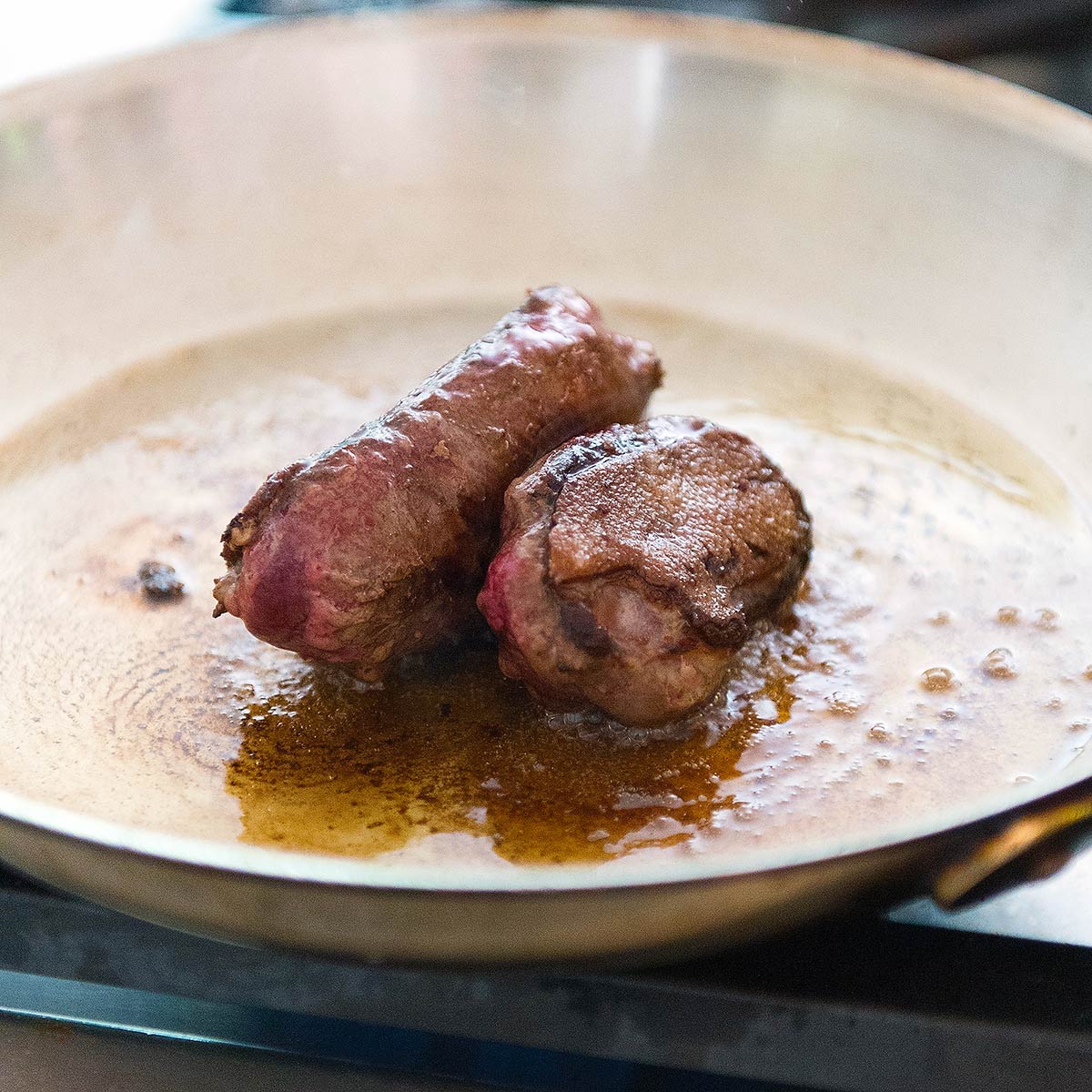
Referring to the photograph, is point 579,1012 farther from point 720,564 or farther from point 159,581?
point 159,581

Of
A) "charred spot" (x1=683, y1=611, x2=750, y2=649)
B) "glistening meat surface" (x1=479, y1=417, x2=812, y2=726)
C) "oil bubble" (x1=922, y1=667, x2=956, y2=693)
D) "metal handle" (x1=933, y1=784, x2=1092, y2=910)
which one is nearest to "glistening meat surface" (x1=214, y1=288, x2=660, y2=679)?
"glistening meat surface" (x1=479, y1=417, x2=812, y2=726)

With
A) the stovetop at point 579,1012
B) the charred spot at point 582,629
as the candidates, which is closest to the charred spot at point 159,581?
the stovetop at point 579,1012

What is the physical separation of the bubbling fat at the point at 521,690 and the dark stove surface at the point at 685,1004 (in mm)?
149

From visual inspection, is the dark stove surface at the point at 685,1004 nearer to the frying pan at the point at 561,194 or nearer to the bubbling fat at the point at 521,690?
the bubbling fat at the point at 521,690

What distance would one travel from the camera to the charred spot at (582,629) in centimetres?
140

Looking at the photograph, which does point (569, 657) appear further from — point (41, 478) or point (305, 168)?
point (305, 168)

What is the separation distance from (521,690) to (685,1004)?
0.49 meters

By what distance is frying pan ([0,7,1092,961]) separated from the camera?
2.34 m

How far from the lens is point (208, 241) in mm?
2557

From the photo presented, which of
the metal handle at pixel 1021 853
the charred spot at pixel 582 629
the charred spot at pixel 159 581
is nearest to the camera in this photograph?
the metal handle at pixel 1021 853

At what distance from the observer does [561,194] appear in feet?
8.82

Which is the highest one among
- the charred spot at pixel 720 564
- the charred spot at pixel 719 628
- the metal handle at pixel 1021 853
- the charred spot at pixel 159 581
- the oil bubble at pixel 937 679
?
the metal handle at pixel 1021 853

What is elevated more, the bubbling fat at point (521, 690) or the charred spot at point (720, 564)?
the charred spot at point (720, 564)

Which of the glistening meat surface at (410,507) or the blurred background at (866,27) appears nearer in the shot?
the glistening meat surface at (410,507)
